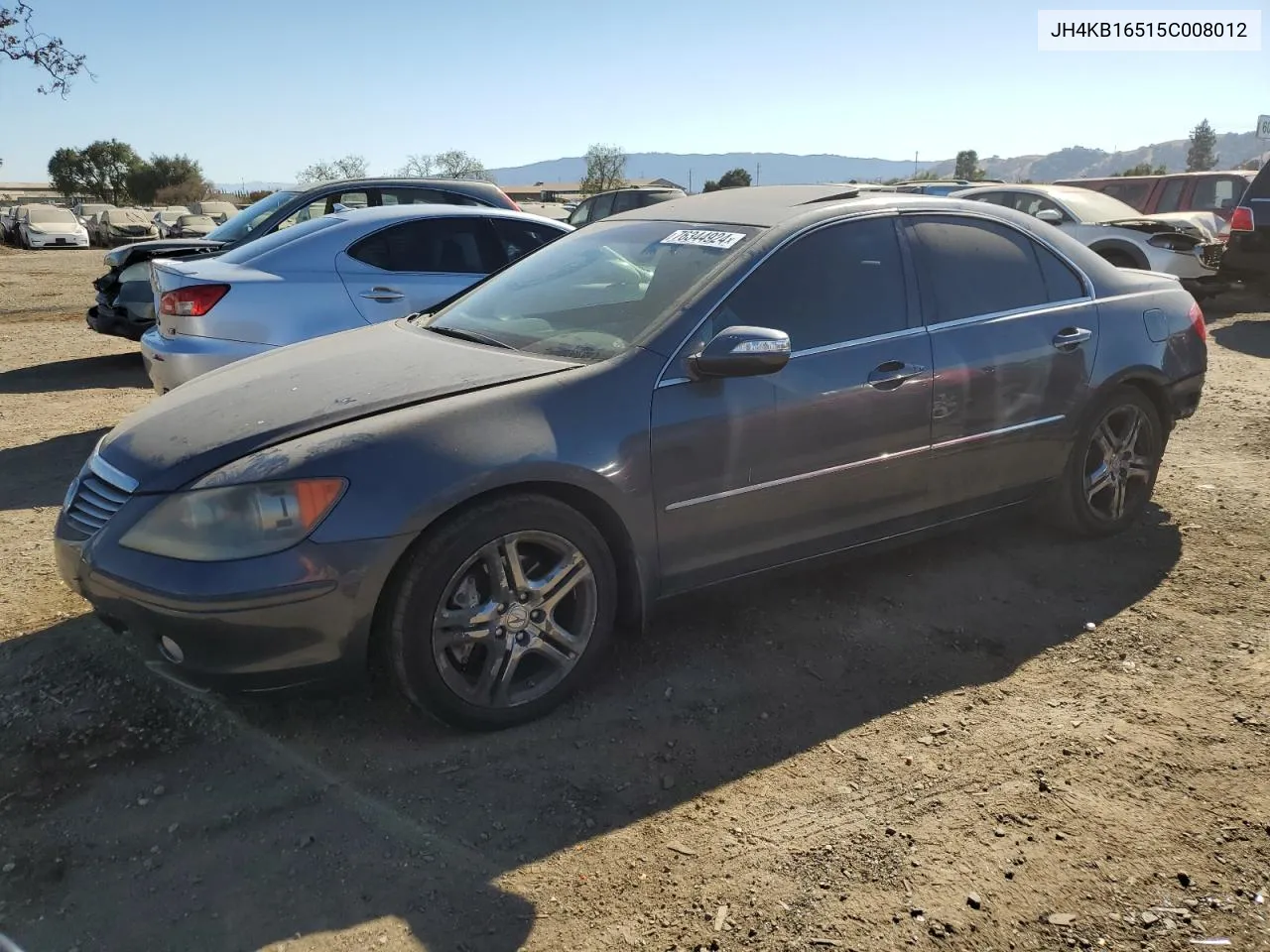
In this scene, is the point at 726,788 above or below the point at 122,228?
below

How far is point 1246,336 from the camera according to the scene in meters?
10.9

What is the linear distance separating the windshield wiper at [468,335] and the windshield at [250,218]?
5.36m

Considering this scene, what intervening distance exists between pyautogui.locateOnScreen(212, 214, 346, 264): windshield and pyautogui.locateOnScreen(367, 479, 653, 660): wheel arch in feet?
13.5

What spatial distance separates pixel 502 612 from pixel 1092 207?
38.5 feet

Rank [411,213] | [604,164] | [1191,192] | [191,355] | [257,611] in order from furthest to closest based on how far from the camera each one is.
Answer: [604,164] < [1191,192] < [411,213] < [191,355] < [257,611]

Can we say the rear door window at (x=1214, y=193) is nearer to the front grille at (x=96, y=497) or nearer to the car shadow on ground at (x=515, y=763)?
the car shadow on ground at (x=515, y=763)

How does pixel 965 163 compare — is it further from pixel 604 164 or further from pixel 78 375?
pixel 78 375

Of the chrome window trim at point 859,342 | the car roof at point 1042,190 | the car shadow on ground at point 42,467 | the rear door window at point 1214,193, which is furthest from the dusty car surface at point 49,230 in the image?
the chrome window trim at point 859,342

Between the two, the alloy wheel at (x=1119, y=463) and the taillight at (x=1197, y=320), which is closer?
the alloy wheel at (x=1119, y=463)

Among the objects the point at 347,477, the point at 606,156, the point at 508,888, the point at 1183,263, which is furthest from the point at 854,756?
the point at 606,156

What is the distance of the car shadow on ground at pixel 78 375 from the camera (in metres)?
8.76

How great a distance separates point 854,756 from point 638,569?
0.90 metres

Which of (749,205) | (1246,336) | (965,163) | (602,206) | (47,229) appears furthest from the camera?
(965,163)

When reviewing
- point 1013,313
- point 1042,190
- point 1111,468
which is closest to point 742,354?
point 1013,313
